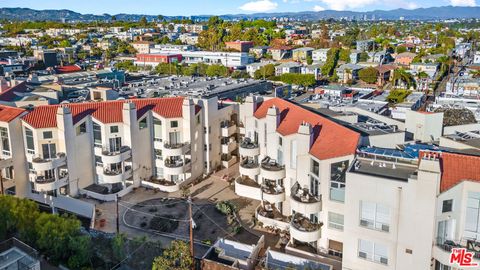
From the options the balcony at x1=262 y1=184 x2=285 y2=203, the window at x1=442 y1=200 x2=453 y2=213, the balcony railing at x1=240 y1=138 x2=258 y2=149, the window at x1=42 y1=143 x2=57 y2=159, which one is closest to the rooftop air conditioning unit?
the window at x1=442 y1=200 x2=453 y2=213

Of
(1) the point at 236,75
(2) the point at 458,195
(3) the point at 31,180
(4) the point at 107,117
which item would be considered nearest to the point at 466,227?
(2) the point at 458,195

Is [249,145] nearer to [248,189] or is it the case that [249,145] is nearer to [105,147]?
[248,189]

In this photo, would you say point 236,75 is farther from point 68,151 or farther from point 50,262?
point 50,262

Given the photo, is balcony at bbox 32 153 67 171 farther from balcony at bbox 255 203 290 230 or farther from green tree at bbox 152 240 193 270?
balcony at bbox 255 203 290 230

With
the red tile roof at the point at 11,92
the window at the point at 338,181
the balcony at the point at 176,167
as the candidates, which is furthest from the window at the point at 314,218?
the red tile roof at the point at 11,92

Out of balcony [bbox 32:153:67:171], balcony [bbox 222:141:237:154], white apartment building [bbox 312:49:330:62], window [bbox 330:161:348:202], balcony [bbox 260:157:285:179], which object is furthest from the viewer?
white apartment building [bbox 312:49:330:62]

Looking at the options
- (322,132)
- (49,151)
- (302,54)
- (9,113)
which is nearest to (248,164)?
A: (322,132)

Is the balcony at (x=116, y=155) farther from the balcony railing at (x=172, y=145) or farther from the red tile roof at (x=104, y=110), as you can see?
the balcony railing at (x=172, y=145)
